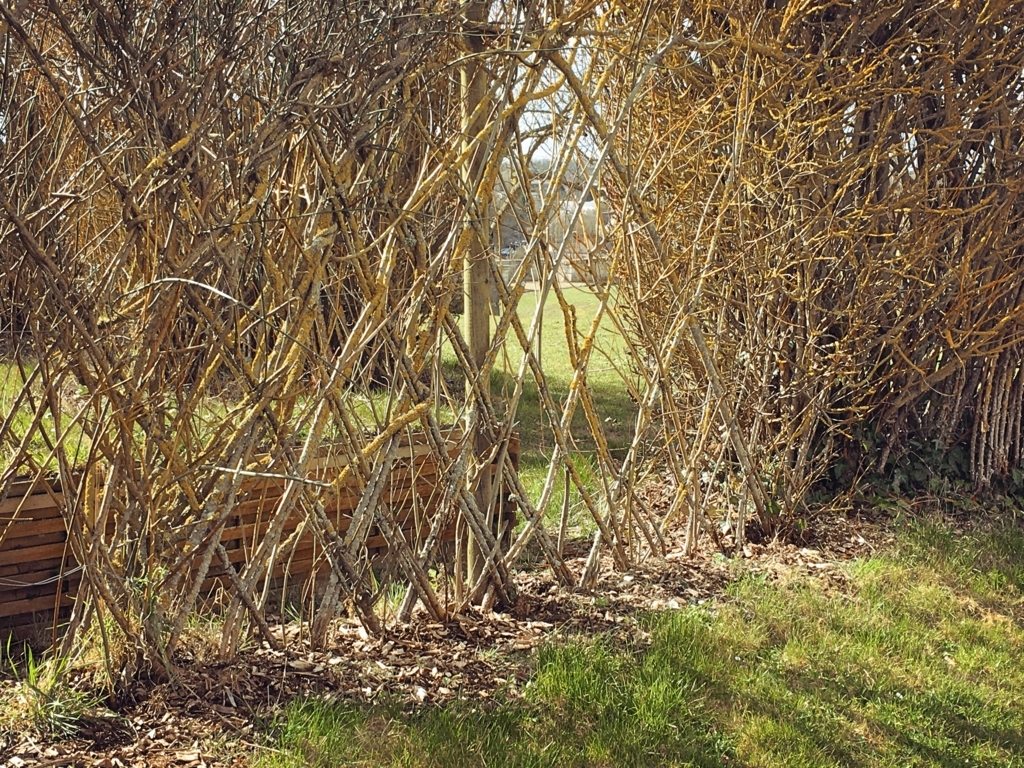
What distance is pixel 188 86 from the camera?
2.34 m

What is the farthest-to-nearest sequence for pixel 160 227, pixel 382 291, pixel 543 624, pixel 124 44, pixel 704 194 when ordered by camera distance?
pixel 704 194 < pixel 543 624 < pixel 382 291 < pixel 160 227 < pixel 124 44

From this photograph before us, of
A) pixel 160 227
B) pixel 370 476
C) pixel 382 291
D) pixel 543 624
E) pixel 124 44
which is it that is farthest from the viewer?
pixel 543 624

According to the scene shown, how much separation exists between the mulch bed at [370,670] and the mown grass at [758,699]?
0.35 ft

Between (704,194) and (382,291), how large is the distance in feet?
8.59

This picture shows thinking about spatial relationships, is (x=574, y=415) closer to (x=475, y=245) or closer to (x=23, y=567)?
(x=475, y=245)

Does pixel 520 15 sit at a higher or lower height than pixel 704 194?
higher

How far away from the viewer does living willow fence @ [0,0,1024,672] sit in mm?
2498

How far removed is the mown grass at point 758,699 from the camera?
2.81 metres

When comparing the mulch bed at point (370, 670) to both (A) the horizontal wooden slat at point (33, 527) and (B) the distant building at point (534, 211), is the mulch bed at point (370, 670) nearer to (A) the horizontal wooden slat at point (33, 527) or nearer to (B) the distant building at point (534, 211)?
(A) the horizontal wooden slat at point (33, 527)

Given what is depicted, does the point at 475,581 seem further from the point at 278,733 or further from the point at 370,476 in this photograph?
the point at 278,733

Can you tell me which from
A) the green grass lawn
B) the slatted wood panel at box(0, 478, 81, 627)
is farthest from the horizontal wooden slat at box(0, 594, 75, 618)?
the green grass lawn

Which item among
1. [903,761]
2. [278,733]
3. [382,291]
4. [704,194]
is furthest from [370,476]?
[704,194]

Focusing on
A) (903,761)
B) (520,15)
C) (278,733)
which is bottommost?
(903,761)

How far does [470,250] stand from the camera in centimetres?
362
